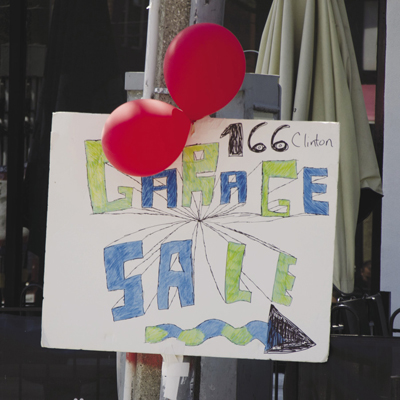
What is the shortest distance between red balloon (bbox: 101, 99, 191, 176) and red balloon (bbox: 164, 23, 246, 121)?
72mm

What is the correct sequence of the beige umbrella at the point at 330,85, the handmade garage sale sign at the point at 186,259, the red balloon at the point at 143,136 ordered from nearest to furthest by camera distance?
the red balloon at the point at 143,136, the handmade garage sale sign at the point at 186,259, the beige umbrella at the point at 330,85

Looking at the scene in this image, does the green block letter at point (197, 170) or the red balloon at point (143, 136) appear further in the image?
the green block letter at point (197, 170)

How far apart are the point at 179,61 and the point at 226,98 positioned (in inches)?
7.3

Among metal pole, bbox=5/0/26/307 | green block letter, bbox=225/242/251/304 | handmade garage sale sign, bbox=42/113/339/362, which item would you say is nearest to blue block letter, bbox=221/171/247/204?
handmade garage sale sign, bbox=42/113/339/362

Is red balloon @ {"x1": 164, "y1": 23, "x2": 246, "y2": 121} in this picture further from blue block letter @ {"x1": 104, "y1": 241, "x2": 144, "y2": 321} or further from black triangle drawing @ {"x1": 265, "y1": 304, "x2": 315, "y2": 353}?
black triangle drawing @ {"x1": 265, "y1": 304, "x2": 315, "y2": 353}

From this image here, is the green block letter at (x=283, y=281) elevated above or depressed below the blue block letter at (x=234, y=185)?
below

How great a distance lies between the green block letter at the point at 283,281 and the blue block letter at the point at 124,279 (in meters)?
0.44

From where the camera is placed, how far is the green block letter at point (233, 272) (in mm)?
1816

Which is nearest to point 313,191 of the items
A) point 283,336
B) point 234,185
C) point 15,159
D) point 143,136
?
point 234,185

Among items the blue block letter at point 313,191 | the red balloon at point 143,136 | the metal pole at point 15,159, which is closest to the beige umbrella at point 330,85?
the blue block letter at point 313,191

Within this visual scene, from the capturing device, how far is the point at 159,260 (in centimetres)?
181

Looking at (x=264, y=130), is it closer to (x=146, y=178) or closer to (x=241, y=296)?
(x=146, y=178)

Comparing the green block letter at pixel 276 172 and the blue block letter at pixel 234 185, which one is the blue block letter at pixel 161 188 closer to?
the blue block letter at pixel 234 185

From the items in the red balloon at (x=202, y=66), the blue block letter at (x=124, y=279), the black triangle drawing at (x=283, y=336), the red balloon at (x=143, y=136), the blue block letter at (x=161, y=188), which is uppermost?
the red balloon at (x=202, y=66)
